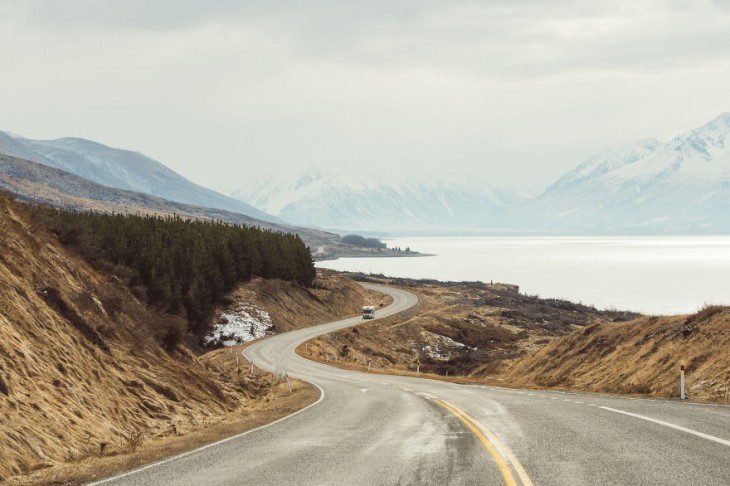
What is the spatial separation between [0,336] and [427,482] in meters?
13.0

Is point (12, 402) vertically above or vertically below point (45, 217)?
below

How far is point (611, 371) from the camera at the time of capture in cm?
3328

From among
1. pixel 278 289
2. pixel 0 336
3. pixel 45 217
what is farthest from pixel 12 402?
pixel 278 289

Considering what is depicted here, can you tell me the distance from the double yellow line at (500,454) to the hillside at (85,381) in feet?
20.9

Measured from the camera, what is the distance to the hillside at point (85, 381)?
49.5ft

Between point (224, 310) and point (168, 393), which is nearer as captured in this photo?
point (168, 393)

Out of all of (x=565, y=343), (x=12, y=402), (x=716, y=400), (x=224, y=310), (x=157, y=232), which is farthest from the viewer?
(x=224, y=310)

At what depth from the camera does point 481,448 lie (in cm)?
1347

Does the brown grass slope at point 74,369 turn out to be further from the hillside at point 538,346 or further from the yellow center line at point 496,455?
the hillside at point 538,346

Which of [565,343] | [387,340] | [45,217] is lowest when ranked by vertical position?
[387,340]

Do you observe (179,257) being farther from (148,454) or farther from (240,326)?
(148,454)

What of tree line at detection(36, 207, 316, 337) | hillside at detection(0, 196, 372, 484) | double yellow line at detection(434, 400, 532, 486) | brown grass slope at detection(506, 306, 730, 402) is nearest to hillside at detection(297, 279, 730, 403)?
brown grass slope at detection(506, 306, 730, 402)

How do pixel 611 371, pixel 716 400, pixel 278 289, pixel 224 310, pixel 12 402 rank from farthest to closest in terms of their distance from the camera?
pixel 278 289 → pixel 224 310 → pixel 611 371 → pixel 716 400 → pixel 12 402

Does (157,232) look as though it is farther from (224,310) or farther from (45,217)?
(45,217)
